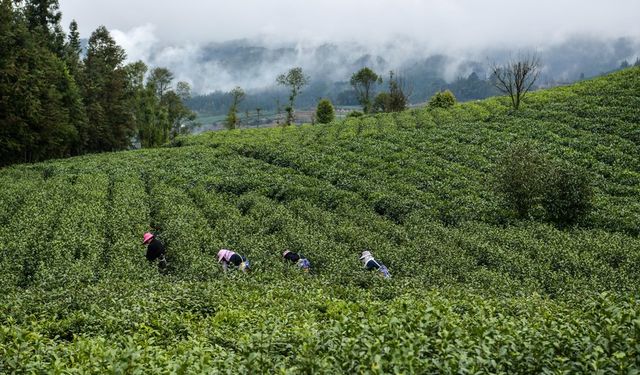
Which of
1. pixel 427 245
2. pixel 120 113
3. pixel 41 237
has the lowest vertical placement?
pixel 427 245

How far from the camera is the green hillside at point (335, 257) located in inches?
227

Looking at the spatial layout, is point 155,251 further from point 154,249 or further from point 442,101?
point 442,101

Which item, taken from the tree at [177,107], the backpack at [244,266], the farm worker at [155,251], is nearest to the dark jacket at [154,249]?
the farm worker at [155,251]

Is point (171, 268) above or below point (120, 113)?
below

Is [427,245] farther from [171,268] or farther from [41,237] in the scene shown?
[41,237]

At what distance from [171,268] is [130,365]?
472 inches

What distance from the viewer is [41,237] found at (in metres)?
18.0

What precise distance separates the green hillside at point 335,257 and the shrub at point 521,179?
3.18 ft

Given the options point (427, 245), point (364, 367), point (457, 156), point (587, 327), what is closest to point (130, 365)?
point (364, 367)

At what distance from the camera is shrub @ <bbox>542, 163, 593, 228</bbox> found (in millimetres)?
21750

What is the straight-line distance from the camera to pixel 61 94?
51.9m

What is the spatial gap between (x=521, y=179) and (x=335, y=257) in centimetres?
1111

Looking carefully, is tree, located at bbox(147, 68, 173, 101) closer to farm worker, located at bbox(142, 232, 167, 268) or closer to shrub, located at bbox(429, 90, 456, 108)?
shrub, located at bbox(429, 90, 456, 108)

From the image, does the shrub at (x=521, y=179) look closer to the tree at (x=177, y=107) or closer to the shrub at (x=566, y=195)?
the shrub at (x=566, y=195)
